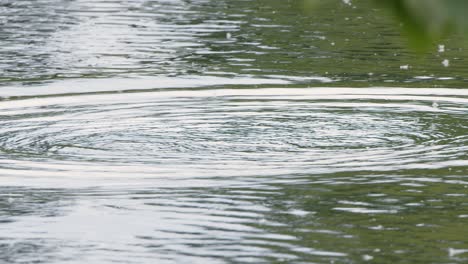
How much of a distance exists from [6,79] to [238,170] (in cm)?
550

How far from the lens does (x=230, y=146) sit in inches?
357

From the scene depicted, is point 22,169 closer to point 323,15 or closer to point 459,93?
point 459,93


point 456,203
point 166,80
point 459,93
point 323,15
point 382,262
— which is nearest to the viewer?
point 382,262

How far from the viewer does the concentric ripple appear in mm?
8453

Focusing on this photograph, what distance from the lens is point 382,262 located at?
5.40 m

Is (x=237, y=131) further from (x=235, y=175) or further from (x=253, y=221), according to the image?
(x=253, y=221)

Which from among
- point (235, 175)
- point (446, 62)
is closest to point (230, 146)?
point (235, 175)

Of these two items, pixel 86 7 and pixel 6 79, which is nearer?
pixel 6 79

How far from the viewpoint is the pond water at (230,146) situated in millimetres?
5926

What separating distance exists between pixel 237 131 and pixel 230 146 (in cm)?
76

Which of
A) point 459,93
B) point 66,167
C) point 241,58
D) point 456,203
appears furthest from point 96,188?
point 241,58

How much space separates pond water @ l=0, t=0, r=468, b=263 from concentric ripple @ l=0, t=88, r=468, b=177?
0.08 feet

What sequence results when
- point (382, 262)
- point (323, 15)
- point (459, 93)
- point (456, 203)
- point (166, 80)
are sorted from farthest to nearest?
1. point (323, 15)
2. point (166, 80)
3. point (459, 93)
4. point (456, 203)
5. point (382, 262)

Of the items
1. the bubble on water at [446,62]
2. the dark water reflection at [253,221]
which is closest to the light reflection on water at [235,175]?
the dark water reflection at [253,221]
